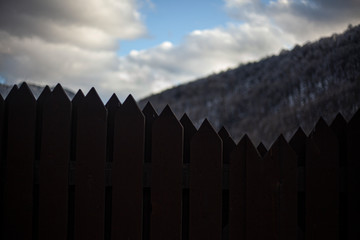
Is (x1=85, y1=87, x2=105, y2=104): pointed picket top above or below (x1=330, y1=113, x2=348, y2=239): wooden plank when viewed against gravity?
above

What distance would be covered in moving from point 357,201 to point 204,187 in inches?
41.3

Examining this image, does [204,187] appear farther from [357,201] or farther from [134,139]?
[357,201]

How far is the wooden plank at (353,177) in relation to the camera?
2.39 m

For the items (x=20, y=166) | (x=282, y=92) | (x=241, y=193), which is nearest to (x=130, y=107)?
(x=20, y=166)

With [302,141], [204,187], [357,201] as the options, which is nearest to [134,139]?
[204,187]

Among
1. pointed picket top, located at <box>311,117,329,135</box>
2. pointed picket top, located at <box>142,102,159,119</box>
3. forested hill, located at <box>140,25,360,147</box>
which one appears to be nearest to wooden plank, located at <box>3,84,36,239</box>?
pointed picket top, located at <box>142,102,159,119</box>

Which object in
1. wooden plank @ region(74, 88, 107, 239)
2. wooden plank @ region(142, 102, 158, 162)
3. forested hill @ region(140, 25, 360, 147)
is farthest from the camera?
forested hill @ region(140, 25, 360, 147)

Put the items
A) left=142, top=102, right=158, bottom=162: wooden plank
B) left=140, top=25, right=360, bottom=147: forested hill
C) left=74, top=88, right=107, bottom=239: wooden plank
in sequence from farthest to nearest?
left=140, top=25, right=360, bottom=147: forested hill, left=142, top=102, right=158, bottom=162: wooden plank, left=74, top=88, right=107, bottom=239: wooden plank

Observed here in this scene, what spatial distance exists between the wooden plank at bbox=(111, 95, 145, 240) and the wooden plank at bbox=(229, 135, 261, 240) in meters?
0.60

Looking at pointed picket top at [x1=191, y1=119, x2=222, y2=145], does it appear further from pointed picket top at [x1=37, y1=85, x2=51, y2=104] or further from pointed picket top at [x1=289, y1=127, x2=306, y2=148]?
pointed picket top at [x1=37, y1=85, x2=51, y2=104]

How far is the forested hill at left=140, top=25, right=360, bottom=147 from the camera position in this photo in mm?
10164

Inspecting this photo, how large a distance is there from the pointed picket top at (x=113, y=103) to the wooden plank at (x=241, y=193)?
0.85 m

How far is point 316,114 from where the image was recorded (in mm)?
9969

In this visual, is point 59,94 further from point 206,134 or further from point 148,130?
point 206,134
